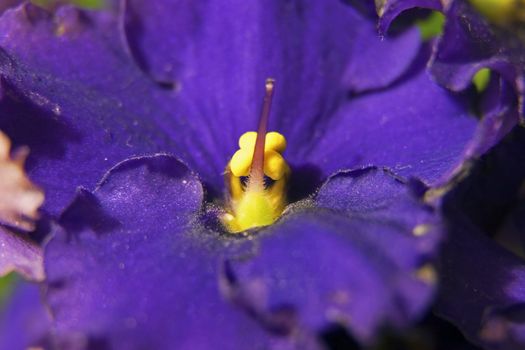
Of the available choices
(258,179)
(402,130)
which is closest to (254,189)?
(258,179)

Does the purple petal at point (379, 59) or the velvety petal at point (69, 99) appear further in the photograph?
the purple petal at point (379, 59)

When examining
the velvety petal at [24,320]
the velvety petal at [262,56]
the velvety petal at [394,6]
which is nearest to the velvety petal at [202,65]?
the velvety petal at [262,56]

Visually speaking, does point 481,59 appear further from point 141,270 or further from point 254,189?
→ point 141,270

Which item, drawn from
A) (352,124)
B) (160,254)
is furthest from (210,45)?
(160,254)

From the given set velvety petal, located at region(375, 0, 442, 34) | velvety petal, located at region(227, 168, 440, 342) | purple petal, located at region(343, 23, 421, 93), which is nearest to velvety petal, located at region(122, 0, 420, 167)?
purple petal, located at region(343, 23, 421, 93)

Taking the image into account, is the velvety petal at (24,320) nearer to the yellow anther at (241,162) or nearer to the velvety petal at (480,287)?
the yellow anther at (241,162)

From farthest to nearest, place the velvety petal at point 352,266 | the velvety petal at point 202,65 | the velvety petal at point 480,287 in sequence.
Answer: the velvety petal at point 202,65
the velvety petal at point 480,287
the velvety petal at point 352,266
